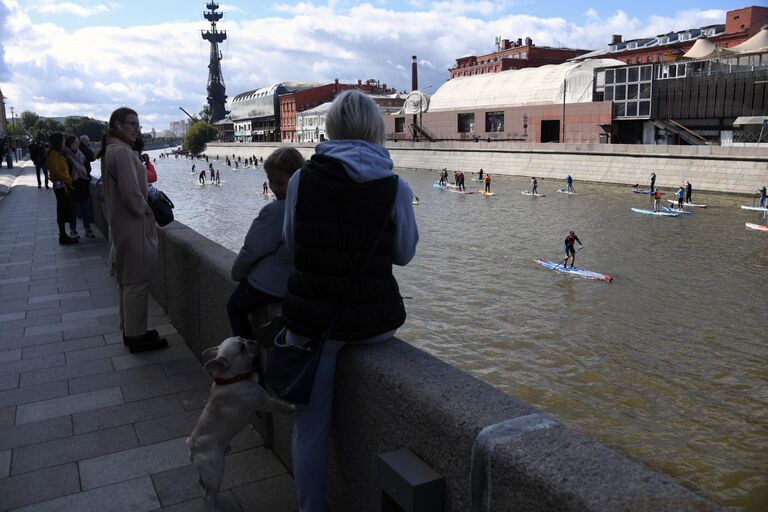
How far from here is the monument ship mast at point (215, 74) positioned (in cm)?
15862

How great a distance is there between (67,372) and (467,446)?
481 cm

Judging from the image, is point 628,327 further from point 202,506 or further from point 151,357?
point 202,506

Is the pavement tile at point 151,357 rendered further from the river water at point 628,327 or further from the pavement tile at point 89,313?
the river water at point 628,327

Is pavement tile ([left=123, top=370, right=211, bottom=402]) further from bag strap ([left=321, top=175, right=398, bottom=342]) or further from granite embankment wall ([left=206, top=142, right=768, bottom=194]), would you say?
granite embankment wall ([left=206, top=142, right=768, bottom=194])

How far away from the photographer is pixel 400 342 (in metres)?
3.23

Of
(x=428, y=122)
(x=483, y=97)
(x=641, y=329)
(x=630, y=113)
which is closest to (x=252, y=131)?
(x=428, y=122)

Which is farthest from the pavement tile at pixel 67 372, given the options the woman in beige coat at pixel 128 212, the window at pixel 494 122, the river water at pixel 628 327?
the window at pixel 494 122

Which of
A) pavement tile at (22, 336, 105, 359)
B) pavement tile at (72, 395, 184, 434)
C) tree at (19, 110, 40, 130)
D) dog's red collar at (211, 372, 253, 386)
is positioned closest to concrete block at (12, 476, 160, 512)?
dog's red collar at (211, 372, 253, 386)

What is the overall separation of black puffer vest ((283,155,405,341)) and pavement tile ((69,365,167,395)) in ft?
10.4

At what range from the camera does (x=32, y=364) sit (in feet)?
20.4

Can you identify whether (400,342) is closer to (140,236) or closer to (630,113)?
(140,236)

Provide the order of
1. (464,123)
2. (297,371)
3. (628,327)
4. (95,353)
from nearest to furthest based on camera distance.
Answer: (297,371)
(95,353)
(628,327)
(464,123)

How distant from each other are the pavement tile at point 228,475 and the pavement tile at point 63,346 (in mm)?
3082

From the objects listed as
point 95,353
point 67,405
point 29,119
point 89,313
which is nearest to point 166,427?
point 67,405
